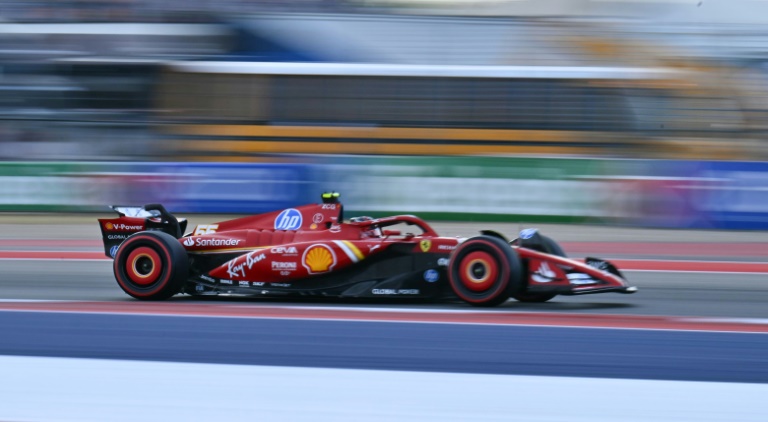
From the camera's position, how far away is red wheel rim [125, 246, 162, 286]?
6.93m

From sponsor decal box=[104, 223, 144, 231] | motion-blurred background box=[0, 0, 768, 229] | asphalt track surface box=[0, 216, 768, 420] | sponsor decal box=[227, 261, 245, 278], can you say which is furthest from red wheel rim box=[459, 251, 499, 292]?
motion-blurred background box=[0, 0, 768, 229]

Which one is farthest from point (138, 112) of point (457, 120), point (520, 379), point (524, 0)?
point (520, 379)

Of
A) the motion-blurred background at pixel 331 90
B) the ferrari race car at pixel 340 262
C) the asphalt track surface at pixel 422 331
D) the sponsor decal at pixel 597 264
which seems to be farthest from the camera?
the motion-blurred background at pixel 331 90

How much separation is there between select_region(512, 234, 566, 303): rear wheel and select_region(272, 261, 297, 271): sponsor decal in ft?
4.87

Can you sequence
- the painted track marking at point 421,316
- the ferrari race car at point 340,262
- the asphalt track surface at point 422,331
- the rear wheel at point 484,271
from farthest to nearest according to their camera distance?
the ferrari race car at point 340,262 < the rear wheel at point 484,271 < the painted track marking at point 421,316 < the asphalt track surface at point 422,331

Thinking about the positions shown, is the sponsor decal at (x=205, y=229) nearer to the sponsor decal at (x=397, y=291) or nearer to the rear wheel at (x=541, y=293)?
the sponsor decal at (x=397, y=291)

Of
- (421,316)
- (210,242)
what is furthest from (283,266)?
(421,316)

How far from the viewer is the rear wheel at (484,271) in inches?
247

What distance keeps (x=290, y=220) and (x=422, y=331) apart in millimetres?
1830

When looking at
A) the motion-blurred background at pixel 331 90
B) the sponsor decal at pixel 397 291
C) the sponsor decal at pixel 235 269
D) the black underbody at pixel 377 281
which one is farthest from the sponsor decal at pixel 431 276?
the motion-blurred background at pixel 331 90

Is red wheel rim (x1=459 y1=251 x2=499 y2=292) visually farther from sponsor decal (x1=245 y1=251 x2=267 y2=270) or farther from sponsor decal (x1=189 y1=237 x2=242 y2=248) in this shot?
sponsor decal (x1=189 y1=237 x2=242 y2=248)

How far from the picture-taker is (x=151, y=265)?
274 inches

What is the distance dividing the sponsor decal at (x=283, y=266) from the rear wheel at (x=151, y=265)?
0.65m

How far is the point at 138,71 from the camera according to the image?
796 inches
